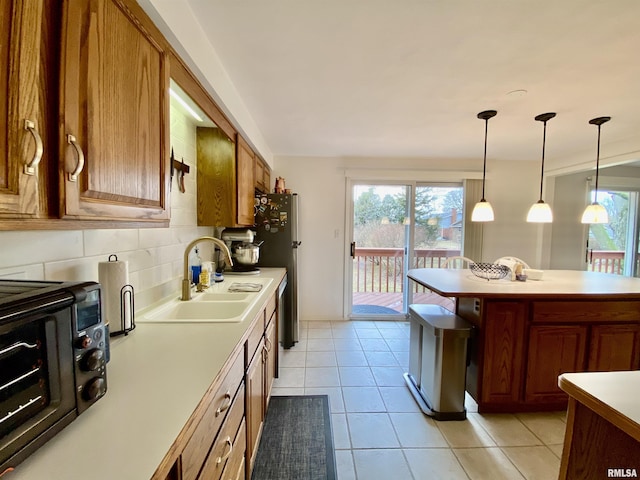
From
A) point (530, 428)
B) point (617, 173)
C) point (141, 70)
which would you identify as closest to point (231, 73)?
point (141, 70)

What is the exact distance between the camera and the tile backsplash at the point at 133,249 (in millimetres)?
901

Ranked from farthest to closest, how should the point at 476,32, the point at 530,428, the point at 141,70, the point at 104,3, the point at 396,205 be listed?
the point at 396,205
the point at 530,428
the point at 476,32
the point at 141,70
the point at 104,3

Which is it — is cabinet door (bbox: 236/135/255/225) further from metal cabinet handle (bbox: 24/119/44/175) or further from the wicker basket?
the wicker basket

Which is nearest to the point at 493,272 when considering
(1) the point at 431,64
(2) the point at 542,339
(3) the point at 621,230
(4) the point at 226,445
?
(2) the point at 542,339

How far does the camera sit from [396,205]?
404 cm

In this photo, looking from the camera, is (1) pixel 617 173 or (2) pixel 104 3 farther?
(1) pixel 617 173

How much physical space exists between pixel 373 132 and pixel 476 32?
1.54m

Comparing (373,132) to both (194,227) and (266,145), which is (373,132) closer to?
(266,145)

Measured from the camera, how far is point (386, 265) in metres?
4.25

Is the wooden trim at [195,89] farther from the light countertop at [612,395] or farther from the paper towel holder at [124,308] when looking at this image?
the light countertop at [612,395]

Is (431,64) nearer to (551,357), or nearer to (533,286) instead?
(533,286)

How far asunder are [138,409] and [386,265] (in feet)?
12.5

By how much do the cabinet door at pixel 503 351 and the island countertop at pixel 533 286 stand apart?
13cm

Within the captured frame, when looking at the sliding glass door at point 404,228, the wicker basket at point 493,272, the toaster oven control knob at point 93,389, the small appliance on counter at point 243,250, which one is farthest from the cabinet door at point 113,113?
the sliding glass door at point 404,228
